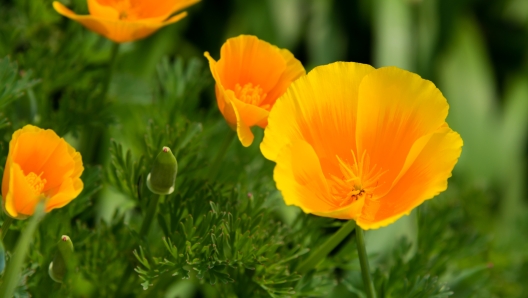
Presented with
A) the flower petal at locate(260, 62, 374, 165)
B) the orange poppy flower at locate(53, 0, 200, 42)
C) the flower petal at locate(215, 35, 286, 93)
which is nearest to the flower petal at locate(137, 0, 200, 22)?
the orange poppy flower at locate(53, 0, 200, 42)

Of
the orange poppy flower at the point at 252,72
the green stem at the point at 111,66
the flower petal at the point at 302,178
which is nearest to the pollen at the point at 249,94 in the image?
the orange poppy flower at the point at 252,72

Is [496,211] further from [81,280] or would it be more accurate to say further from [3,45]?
[3,45]

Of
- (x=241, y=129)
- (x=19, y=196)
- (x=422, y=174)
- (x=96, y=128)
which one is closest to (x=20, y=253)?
(x=19, y=196)

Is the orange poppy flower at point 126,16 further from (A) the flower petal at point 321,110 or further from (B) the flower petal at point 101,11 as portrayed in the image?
(A) the flower petal at point 321,110

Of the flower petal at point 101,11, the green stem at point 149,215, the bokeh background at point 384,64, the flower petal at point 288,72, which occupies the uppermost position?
the flower petal at point 288,72

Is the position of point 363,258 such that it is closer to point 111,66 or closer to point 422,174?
point 422,174
